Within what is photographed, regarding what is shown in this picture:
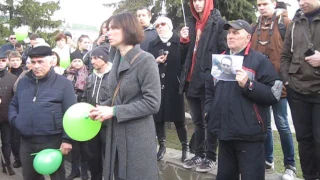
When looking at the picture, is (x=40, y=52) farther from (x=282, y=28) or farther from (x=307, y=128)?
(x=307, y=128)

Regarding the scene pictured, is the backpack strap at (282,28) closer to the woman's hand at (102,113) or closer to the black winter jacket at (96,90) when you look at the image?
the black winter jacket at (96,90)

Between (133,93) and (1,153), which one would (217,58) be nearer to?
(133,93)

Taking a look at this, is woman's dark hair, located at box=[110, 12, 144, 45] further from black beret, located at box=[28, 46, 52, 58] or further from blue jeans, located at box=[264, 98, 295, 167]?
blue jeans, located at box=[264, 98, 295, 167]

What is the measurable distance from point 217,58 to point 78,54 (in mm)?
3883

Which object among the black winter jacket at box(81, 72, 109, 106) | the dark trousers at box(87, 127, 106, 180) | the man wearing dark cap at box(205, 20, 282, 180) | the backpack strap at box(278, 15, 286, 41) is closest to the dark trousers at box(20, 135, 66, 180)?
the dark trousers at box(87, 127, 106, 180)

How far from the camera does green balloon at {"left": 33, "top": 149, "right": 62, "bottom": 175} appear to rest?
12.8 ft

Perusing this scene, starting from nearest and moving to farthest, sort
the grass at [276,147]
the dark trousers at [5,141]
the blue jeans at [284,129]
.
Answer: the blue jeans at [284,129] → the grass at [276,147] → the dark trousers at [5,141]

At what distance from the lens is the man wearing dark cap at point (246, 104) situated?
3381 mm

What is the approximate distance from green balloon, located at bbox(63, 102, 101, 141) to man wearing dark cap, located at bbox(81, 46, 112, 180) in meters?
1.18

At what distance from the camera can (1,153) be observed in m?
6.63

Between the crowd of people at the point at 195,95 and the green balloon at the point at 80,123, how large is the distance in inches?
8.0

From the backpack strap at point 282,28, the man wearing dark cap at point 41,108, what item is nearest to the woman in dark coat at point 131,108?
the man wearing dark cap at point 41,108

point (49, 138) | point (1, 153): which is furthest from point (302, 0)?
point (1, 153)

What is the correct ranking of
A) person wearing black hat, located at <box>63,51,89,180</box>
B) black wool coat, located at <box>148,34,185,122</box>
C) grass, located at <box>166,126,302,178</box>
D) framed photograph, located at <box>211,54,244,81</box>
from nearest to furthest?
1. framed photograph, located at <box>211,54,244,81</box>
2. black wool coat, located at <box>148,34,185,122</box>
3. grass, located at <box>166,126,302,178</box>
4. person wearing black hat, located at <box>63,51,89,180</box>
